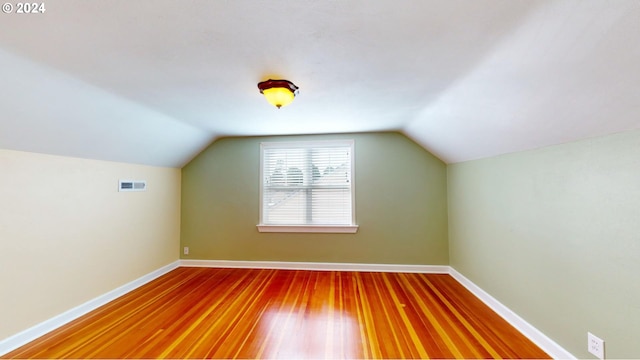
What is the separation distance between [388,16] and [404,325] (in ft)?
8.26

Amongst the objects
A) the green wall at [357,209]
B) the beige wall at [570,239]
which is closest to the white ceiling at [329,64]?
the beige wall at [570,239]

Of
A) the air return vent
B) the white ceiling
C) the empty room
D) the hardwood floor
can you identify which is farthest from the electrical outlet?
the air return vent

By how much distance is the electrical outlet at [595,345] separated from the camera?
1587 millimetres

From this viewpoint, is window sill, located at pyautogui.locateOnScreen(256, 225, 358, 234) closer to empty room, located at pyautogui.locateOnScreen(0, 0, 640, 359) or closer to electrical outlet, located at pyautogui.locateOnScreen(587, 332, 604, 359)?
empty room, located at pyautogui.locateOnScreen(0, 0, 640, 359)

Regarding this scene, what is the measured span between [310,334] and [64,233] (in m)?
2.60

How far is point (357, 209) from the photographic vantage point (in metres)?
3.97

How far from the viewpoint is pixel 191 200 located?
4.21 meters

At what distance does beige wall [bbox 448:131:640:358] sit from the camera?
4.74 feet

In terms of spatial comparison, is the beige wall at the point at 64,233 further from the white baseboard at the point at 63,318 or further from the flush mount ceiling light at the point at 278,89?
the flush mount ceiling light at the point at 278,89

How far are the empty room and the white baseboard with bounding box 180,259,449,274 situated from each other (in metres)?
0.04

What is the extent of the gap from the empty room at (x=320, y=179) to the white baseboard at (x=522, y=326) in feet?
0.07

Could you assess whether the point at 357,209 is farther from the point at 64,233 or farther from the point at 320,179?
the point at 64,233

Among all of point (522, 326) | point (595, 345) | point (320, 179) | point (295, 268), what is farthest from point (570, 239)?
point (295, 268)

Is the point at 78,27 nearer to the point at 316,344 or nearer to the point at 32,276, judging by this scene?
the point at 32,276
